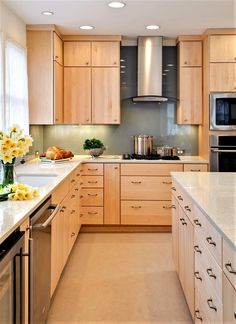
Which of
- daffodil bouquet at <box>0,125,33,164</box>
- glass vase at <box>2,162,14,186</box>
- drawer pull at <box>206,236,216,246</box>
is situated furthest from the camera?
glass vase at <box>2,162,14,186</box>

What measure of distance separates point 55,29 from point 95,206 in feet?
7.32

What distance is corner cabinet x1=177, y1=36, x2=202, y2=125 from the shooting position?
4820 mm

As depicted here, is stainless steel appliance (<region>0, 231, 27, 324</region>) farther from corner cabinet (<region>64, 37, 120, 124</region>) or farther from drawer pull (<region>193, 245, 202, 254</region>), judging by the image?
corner cabinet (<region>64, 37, 120, 124</region>)

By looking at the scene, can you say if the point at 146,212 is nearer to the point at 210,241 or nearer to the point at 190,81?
the point at 190,81

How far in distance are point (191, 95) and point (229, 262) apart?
365cm

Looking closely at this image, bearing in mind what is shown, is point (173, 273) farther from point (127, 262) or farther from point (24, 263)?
point (24, 263)

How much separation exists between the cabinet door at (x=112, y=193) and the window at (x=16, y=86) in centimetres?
114

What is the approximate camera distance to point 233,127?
14.8 ft

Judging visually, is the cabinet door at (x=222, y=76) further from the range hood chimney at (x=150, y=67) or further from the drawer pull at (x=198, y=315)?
the drawer pull at (x=198, y=315)

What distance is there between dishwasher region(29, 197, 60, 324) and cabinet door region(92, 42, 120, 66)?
2799mm

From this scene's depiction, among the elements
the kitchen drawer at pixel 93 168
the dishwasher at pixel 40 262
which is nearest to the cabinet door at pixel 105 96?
the kitchen drawer at pixel 93 168

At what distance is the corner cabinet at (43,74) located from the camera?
4.44 metres

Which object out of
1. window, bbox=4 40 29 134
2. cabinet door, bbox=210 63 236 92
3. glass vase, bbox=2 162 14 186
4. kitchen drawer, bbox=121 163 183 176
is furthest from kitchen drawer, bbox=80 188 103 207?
glass vase, bbox=2 162 14 186

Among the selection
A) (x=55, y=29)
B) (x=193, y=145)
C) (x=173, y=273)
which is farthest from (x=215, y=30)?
(x=173, y=273)
